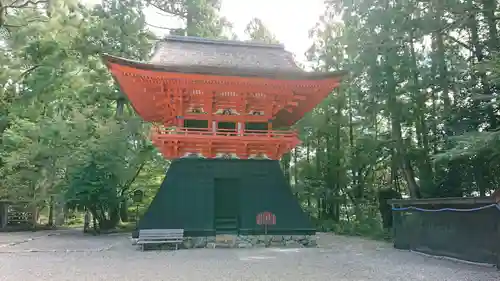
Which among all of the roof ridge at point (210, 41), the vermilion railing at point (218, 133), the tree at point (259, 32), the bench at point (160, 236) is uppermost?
the tree at point (259, 32)

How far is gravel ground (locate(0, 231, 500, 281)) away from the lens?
602cm

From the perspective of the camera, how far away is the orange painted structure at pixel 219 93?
29.7ft

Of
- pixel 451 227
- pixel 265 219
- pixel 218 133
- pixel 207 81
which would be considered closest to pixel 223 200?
pixel 265 219

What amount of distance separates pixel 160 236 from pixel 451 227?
684cm

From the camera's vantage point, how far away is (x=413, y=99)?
12445 millimetres

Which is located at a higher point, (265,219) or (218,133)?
(218,133)

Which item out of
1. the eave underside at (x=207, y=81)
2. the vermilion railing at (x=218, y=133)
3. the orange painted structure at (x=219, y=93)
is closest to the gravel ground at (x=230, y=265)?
the orange painted structure at (x=219, y=93)

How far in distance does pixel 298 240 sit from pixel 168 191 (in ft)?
12.7

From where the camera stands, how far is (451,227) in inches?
311

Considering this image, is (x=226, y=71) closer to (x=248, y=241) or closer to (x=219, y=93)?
(x=219, y=93)

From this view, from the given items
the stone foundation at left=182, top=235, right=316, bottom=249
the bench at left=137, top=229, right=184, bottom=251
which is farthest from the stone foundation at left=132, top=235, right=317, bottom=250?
the bench at left=137, top=229, right=184, bottom=251

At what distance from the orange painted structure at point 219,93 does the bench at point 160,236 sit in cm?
209

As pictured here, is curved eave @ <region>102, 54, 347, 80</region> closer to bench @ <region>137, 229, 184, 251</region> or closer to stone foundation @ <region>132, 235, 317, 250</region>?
bench @ <region>137, 229, 184, 251</region>

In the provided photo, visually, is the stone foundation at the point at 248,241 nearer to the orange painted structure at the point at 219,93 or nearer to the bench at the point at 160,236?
the bench at the point at 160,236
